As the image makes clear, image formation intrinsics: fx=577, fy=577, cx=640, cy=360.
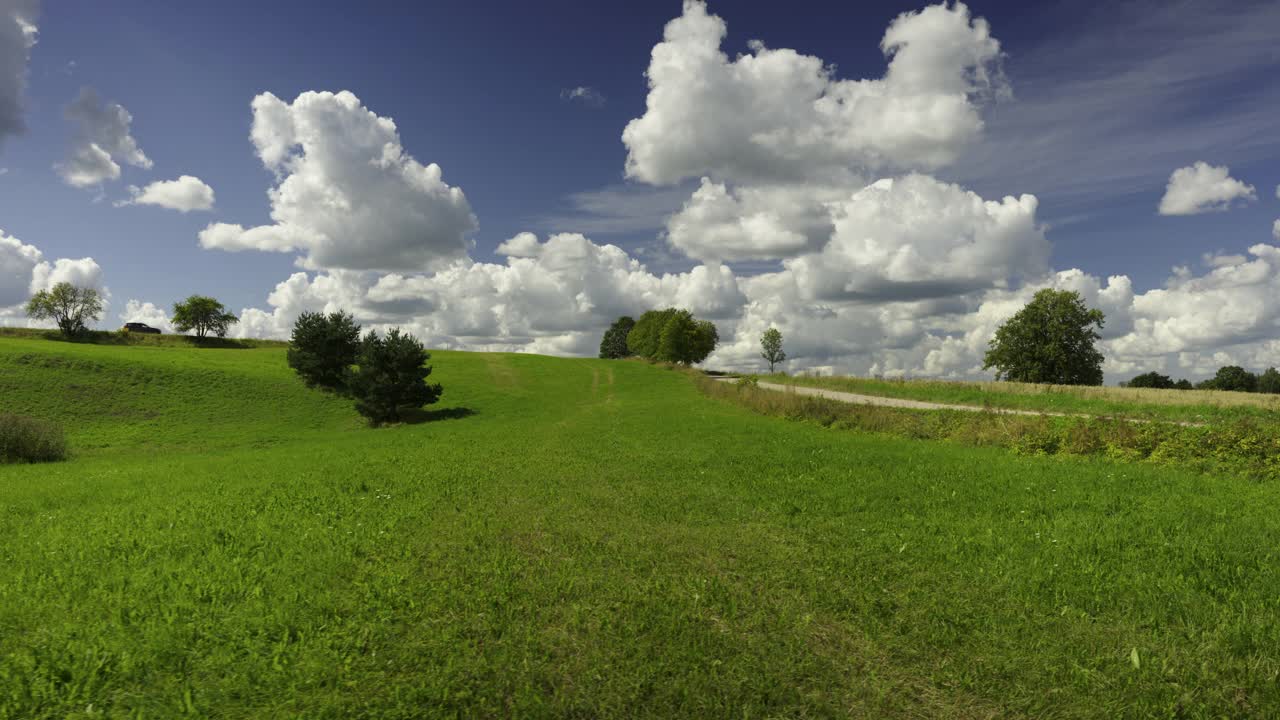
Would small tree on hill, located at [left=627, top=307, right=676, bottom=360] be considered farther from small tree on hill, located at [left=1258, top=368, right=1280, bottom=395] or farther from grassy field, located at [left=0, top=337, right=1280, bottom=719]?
small tree on hill, located at [left=1258, top=368, right=1280, bottom=395]

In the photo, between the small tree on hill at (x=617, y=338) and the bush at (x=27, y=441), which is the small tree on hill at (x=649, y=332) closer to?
the small tree on hill at (x=617, y=338)

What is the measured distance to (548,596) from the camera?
7.19 metres

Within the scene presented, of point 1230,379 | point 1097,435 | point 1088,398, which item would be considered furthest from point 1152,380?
point 1097,435

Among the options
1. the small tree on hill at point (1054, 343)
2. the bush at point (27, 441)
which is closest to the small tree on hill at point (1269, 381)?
the small tree on hill at point (1054, 343)

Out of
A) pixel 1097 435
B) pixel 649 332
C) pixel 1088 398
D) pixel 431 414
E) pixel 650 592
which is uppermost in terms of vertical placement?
pixel 649 332

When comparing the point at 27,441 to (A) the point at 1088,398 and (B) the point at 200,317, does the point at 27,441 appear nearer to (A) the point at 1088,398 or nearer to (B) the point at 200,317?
(A) the point at 1088,398

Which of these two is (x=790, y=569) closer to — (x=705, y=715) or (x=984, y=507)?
(x=705, y=715)

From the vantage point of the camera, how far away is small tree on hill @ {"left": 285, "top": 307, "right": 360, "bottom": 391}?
1970 inches

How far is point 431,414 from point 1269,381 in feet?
441

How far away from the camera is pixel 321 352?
50031mm

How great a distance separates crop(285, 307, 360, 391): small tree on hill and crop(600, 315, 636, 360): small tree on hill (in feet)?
280

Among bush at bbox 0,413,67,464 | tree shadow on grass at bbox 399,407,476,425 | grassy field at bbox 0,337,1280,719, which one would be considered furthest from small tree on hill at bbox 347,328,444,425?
grassy field at bbox 0,337,1280,719

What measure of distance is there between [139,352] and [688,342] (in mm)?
68334

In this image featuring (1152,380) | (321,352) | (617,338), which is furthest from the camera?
(617,338)
